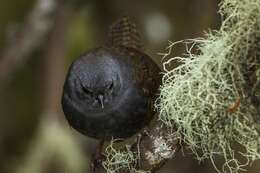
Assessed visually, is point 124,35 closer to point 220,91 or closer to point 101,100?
point 101,100

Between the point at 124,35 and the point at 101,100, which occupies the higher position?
the point at 124,35

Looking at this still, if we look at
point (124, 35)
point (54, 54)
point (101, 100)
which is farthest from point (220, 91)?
point (54, 54)

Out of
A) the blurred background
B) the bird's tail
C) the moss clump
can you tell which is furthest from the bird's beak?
the blurred background

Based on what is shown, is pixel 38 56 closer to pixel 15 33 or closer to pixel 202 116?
pixel 15 33

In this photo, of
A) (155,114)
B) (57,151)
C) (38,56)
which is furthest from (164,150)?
(38,56)

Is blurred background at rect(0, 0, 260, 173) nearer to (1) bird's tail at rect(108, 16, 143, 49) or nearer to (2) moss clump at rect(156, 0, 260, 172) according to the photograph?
(1) bird's tail at rect(108, 16, 143, 49)

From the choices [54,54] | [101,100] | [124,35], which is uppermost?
[124,35]
